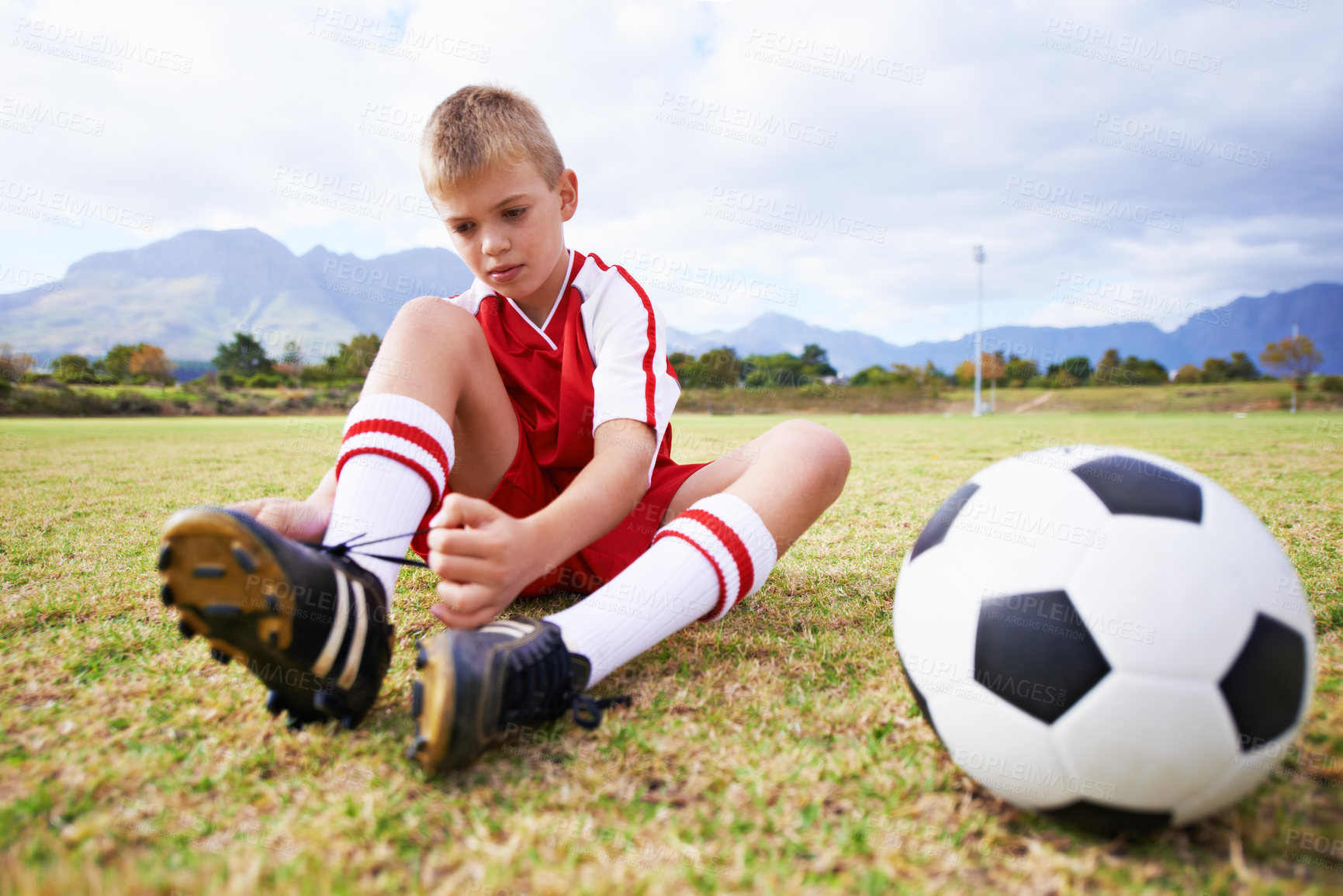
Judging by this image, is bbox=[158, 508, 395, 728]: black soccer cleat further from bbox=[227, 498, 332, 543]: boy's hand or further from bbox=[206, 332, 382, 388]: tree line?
bbox=[206, 332, 382, 388]: tree line

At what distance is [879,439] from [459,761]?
35.1ft

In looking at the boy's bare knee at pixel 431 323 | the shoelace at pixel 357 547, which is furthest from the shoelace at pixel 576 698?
the boy's bare knee at pixel 431 323

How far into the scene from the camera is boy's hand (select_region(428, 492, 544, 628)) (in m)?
1.05

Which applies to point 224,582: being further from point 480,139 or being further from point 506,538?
point 480,139

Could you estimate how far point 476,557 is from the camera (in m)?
1.06

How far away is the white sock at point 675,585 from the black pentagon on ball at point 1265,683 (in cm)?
76

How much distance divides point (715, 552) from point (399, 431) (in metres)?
0.65

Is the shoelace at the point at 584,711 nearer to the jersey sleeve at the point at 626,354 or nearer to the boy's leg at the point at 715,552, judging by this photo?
the boy's leg at the point at 715,552

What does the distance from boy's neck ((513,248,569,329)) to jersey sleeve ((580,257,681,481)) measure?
7 centimetres

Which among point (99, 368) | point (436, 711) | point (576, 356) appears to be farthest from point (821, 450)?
point (99, 368)

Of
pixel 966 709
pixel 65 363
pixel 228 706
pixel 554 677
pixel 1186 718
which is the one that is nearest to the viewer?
pixel 1186 718

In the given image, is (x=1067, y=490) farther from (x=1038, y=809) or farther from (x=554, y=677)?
(x=554, y=677)

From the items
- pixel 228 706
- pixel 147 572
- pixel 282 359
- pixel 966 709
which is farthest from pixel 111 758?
pixel 282 359

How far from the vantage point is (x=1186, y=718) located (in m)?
0.82
